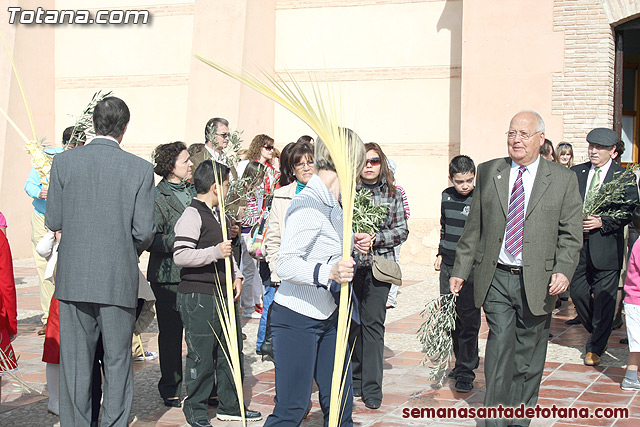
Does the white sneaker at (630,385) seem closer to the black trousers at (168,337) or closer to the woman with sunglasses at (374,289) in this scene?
the woman with sunglasses at (374,289)

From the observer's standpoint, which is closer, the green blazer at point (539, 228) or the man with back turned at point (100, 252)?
the man with back turned at point (100, 252)

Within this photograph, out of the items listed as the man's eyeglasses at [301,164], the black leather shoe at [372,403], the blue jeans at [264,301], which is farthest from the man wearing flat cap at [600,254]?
the blue jeans at [264,301]

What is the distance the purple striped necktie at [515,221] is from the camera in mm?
5375

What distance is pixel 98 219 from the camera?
467cm

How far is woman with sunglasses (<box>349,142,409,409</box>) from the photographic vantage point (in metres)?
6.33

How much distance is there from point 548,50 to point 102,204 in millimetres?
10340

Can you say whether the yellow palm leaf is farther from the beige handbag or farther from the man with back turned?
the beige handbag

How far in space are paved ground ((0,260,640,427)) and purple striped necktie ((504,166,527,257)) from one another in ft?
4.78

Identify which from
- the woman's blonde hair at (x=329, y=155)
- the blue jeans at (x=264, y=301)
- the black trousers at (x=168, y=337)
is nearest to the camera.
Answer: the woman's blonde hair at (x=329, y=155)

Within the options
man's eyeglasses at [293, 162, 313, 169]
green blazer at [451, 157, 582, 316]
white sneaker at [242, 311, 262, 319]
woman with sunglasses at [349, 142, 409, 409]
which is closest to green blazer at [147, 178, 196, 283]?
man's eyeglasses at [293, 162, 313, 169]

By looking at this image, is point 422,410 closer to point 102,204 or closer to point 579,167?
point 102,204

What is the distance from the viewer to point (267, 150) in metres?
9.67

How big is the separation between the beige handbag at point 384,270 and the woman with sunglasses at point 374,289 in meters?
0.08

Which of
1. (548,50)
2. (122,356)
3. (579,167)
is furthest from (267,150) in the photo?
(548,50)
